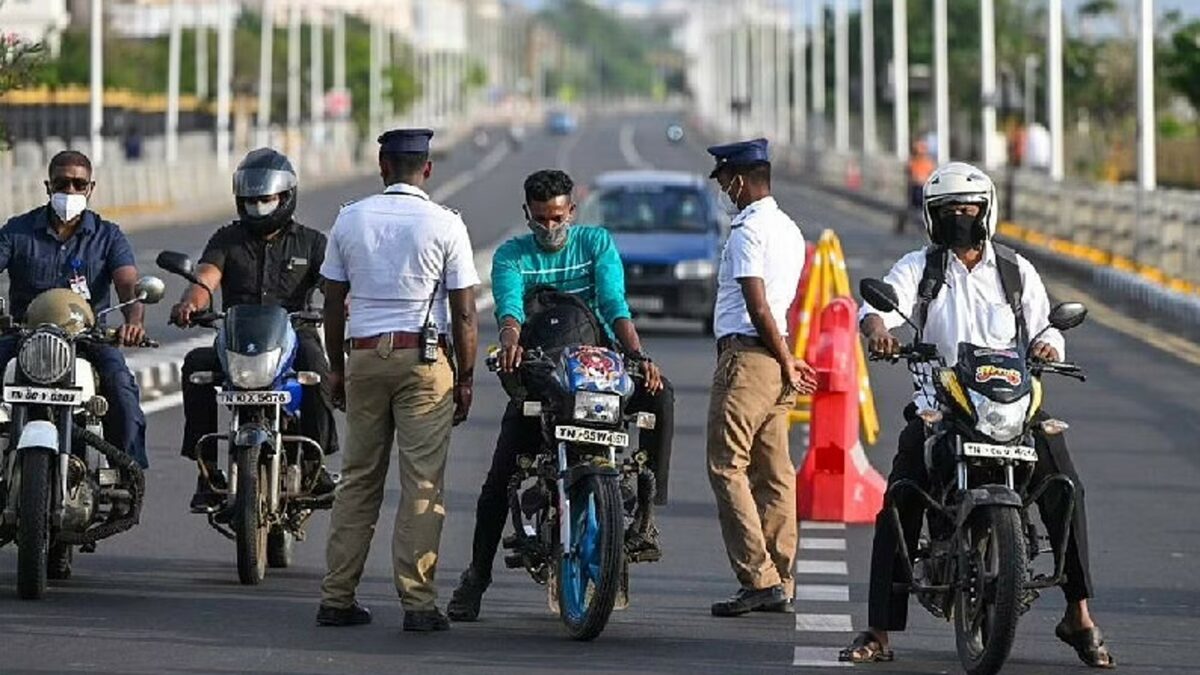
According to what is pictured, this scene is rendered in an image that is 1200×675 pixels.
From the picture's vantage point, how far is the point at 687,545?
1525 cm

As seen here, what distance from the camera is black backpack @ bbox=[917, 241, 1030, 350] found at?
11.1 metres

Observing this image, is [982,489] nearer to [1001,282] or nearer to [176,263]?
[1001,282]

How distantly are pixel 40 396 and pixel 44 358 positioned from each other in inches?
6.0

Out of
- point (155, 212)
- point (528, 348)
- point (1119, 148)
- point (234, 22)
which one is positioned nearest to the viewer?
point (528, 348)

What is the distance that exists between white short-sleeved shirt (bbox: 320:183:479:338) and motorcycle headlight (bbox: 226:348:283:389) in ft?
3.71

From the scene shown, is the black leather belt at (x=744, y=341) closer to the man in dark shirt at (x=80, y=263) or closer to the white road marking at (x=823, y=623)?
the white road marking at (x=823, y=623)

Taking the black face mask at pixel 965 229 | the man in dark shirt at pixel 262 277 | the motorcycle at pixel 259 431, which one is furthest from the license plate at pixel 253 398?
the black face mask at pixel 965 229

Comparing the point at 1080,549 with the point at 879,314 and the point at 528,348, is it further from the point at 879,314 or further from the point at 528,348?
the point at 528,348

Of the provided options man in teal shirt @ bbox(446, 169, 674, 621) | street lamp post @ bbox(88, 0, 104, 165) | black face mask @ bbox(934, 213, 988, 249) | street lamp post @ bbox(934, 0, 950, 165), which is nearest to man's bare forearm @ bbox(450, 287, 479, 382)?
man in teal shirt @ bbox(446, 169, 674, 621)

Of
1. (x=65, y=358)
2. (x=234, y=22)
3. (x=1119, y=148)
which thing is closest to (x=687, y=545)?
(x=65, y=358)

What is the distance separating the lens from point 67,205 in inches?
528

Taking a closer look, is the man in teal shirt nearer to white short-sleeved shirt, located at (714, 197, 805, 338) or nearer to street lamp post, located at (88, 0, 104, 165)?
white short-sleeved shirt, located at (714, 197, 805, 338)

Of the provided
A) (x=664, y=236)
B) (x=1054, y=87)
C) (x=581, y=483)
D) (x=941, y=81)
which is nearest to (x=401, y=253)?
(x=581, y=483)

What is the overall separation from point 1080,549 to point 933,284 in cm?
98
